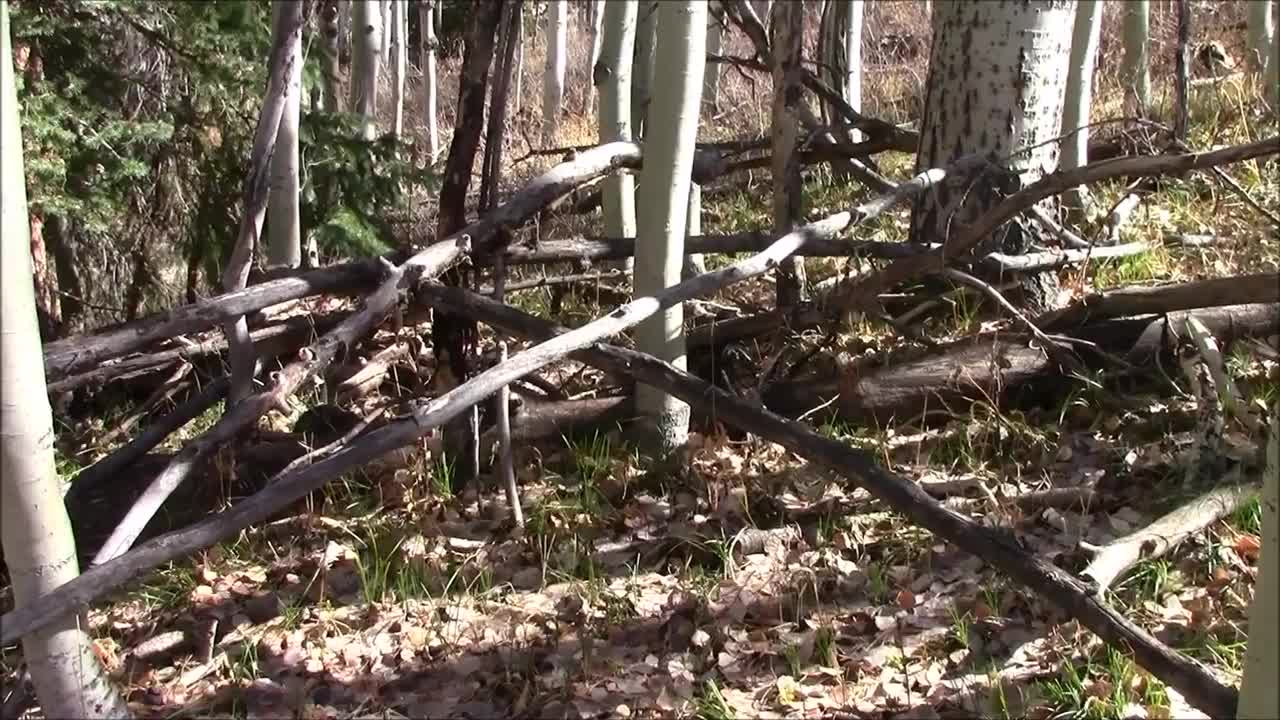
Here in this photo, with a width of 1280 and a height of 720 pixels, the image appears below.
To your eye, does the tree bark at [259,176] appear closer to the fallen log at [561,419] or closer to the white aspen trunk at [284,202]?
the fallen log at [561,419]

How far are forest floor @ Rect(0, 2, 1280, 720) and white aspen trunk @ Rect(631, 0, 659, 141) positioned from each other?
233 centimetres

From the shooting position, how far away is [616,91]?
6383 millimetres

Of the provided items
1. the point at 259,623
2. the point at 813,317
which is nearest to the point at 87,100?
the point at 259,623

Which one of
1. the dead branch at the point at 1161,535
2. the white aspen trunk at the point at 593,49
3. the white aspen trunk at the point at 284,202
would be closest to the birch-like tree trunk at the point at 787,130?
the dead branch at the point at 1161,535

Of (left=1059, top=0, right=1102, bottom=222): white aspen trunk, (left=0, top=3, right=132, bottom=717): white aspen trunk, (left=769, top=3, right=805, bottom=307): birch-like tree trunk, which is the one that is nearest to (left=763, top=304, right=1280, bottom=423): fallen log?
(left=769, top=3, right=805, bottom=307): birch-like tree trunk

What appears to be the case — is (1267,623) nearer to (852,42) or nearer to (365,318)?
(365,318)

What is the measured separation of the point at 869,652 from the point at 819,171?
5114 mm

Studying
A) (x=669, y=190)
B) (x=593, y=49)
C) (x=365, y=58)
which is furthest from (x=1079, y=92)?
(x=593, y=49)

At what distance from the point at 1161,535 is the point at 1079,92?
3.55 meters

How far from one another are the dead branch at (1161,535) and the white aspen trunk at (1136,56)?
15.6 feet

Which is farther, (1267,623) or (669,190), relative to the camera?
(669,190)

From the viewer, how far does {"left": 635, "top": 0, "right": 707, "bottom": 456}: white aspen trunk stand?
4.04 meters

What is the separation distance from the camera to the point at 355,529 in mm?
4254

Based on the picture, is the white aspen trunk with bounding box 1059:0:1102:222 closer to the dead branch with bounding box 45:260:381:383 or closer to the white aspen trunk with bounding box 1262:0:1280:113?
the white aspen trunk with bounding box 1262:0:1280:113
